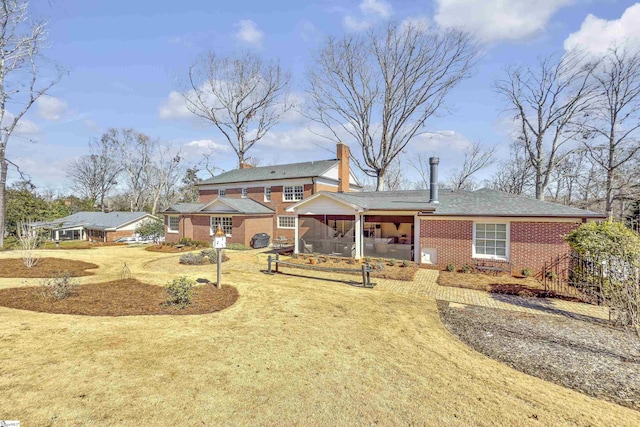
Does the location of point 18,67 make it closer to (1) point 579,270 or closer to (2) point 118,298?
(2) point 118,298

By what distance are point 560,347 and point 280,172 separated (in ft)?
83.0

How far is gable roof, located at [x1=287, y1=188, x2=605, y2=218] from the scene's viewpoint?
12.5 meters

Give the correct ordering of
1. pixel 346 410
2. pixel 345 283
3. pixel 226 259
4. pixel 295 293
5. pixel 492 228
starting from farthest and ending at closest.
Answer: pixel 226 259 → pixel 492 228 → pixel 345 283 → pixel 295 293 → pixel 346 410

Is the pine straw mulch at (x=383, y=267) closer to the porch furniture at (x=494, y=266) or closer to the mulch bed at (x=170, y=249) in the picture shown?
the porch furniture at (x=494, y=266)

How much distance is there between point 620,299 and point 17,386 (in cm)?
1230

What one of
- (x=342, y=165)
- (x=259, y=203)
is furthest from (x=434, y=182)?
(x=259, y=203)

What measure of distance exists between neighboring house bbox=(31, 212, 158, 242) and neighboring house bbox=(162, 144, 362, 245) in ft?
38.9

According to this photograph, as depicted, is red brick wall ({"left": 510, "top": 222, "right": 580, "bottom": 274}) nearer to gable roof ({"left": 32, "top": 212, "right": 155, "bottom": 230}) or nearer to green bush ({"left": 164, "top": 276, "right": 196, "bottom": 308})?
green bush ({"left": 164, "top": 276, "right": 196, "bottom": 308})

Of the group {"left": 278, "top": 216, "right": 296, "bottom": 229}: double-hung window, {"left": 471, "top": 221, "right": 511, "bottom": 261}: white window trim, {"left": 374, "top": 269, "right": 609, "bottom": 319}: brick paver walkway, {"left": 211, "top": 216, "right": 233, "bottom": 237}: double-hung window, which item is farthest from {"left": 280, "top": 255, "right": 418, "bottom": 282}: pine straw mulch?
{"left": 211, "top": 216, "right": 233, "bottom": 237}: double-hung window

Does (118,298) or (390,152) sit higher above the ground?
(390,152)

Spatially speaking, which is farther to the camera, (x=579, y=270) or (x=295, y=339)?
(x=579, y=270)

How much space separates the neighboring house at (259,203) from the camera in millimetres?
23906

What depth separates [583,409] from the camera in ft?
→ 13.7

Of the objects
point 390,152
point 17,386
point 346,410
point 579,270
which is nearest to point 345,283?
point 346,410
